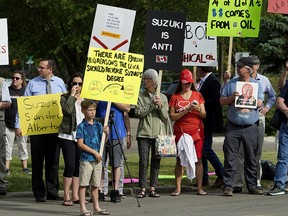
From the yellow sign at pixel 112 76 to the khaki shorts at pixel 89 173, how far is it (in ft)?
3.00

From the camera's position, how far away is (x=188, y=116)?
13.9m

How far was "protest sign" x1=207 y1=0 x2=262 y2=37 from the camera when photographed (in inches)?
579

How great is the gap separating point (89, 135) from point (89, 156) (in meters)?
0.28

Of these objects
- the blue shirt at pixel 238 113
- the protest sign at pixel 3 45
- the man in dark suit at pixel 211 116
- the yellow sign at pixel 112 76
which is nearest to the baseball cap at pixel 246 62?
the blue shirt at pixel 238 113

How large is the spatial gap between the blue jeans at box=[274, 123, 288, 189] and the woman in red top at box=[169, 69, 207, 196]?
3.74 feet

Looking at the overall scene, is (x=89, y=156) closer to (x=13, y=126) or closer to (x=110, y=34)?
(x=110, y=34)

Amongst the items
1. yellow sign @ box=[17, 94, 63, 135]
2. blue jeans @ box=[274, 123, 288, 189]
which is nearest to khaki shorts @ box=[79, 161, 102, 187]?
yellow sign @ box=[17, 94, 63, 135]

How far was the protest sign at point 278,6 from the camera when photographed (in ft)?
50.2

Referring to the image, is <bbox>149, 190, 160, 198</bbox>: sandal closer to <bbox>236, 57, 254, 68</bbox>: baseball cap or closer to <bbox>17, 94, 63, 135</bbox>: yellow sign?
<bbox>17, 94, 63, 135</bbox>: yellow sign

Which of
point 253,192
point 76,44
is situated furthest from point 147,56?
point 76,44

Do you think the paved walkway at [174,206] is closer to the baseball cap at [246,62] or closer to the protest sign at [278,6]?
the baseball cap at [246,62]

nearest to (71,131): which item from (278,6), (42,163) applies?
(42,163)

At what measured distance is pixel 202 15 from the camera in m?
27.0

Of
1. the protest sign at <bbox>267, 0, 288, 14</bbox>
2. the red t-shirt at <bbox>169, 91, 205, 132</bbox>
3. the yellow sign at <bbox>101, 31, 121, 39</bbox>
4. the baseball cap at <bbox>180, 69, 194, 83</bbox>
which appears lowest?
the red t-shirt at <bbox>169, 91, 205, 132</bbox>
